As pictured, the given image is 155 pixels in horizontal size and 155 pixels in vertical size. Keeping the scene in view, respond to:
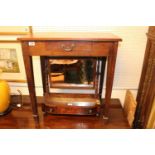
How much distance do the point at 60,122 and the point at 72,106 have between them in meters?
0.17

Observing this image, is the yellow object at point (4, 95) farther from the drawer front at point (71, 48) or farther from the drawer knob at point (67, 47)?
the drawer knob at point (67, 47)

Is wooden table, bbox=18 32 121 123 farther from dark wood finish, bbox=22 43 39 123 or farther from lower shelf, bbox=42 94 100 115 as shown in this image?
lower shelf, bbox=42 94 100 115

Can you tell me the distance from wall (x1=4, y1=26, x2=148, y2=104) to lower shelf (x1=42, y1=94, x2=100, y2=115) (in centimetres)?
35

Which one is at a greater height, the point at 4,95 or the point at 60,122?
the point at 4,95

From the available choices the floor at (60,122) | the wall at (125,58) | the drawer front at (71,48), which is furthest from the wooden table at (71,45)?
the floor at (60,122)

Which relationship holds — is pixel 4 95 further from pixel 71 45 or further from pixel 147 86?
pixel 147 86

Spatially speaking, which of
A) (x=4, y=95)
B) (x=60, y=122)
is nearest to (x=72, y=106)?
(x=60, y=122)

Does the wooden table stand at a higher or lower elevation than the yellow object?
higher

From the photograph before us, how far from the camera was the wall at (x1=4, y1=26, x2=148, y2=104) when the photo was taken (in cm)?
125

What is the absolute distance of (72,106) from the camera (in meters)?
1.20

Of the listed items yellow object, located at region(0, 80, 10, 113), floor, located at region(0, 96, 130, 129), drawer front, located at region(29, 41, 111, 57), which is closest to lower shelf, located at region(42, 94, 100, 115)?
floor, located at region(0, 96, 130, 129)
